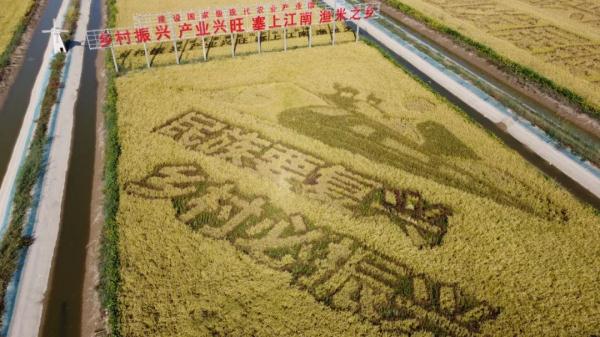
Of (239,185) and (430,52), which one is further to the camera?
(430,52)

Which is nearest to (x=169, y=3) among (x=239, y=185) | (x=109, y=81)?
(x=109, y=81)

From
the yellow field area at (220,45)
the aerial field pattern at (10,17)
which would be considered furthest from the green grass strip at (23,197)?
the aerial field pattern at (10,17)

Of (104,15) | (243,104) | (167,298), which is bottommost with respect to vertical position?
(167,298)

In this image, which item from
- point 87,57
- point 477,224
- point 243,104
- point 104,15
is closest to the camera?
point 477,224

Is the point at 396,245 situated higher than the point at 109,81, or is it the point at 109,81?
the point at 109,81

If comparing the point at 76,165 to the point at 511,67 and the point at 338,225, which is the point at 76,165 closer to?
the point at 338,225

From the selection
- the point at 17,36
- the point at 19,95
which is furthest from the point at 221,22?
the point at 17,36

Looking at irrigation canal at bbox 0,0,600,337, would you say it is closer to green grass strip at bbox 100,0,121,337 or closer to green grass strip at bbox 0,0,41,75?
green grass strip at bbox 100,0,121,337

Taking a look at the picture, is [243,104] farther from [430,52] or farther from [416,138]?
[430,52]
